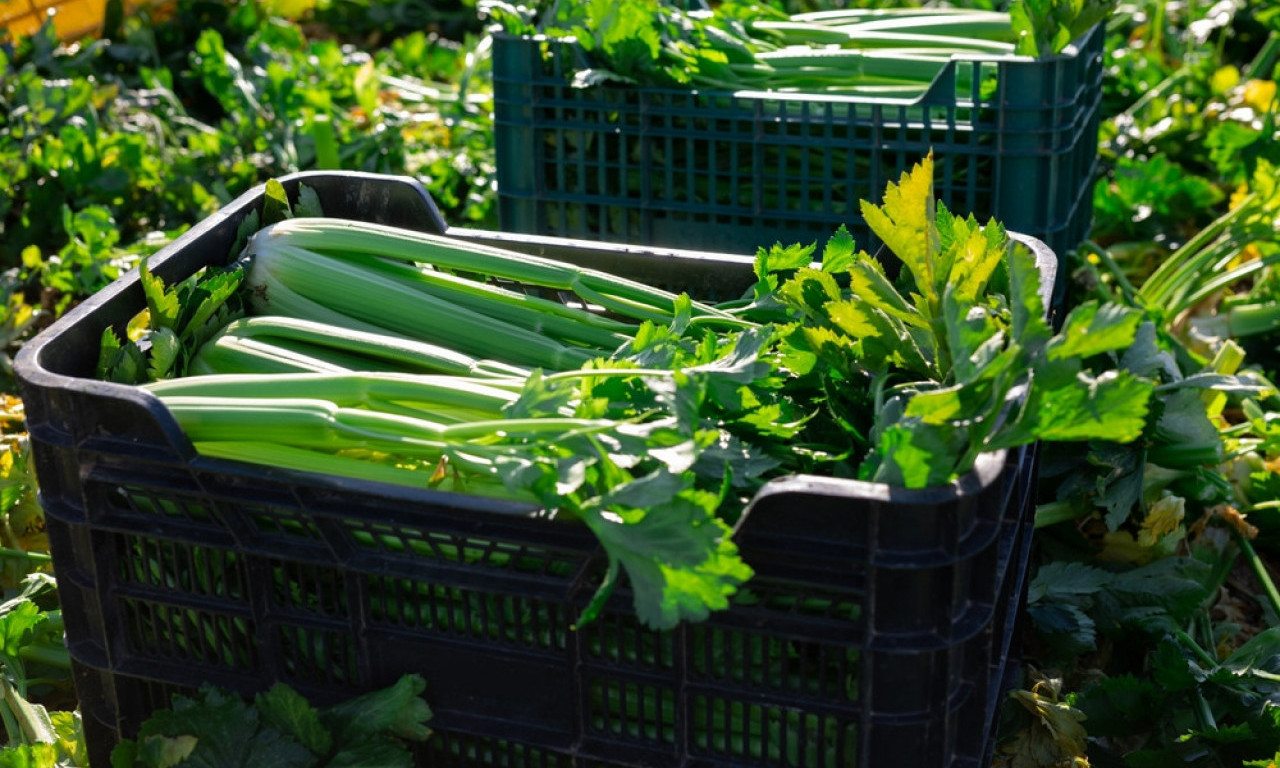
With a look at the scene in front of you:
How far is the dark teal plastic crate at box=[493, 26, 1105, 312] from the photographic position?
9.73 feet

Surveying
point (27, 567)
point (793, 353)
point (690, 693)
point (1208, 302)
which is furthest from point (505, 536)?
point (1208, 302)

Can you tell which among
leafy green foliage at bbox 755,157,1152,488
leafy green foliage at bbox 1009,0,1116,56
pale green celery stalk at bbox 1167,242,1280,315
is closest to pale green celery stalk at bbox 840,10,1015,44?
leafy green foliage at bbox 1009,0,1116,56

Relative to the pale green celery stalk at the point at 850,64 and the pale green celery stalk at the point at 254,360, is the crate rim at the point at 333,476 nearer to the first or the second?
the pale green celery stalk at the point at 254,360

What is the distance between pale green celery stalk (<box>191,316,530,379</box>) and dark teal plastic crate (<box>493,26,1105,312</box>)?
1.11 meters

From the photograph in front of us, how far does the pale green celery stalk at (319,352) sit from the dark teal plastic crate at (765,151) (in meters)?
1.11

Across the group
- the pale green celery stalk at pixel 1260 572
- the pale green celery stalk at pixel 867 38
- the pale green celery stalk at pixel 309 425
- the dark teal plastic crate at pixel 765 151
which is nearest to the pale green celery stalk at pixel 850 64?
the pale green celery stalk at pixel 867 38

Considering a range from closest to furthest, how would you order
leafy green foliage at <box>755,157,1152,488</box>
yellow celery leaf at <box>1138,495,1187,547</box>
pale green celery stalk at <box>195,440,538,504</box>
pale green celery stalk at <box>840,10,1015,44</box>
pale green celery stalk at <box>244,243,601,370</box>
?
leafy green foliage at <box>755,157,1152,488</box> < pale green celery stalk at <box>195,440,538,504</box> < pale green celery stalk at <box>244,243,601,370</box> < yellow celery leaf at <box>1138,495,1187,547</box> < pale green celery stalk at <box>840,10,1015,44</box>

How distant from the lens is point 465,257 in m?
2.38

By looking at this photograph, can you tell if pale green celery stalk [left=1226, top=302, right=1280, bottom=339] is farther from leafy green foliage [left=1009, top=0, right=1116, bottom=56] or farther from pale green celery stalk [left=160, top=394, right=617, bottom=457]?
pale green celery stalk [left=160, top=394, right=617, bottom=457]

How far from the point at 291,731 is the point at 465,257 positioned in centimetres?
82

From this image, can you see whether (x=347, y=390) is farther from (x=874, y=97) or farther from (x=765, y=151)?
(x=874, y=97)

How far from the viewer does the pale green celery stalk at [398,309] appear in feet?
7.26

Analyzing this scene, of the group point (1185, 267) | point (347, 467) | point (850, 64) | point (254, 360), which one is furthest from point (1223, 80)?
point (347, 467)

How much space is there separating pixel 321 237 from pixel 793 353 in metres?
0.84
